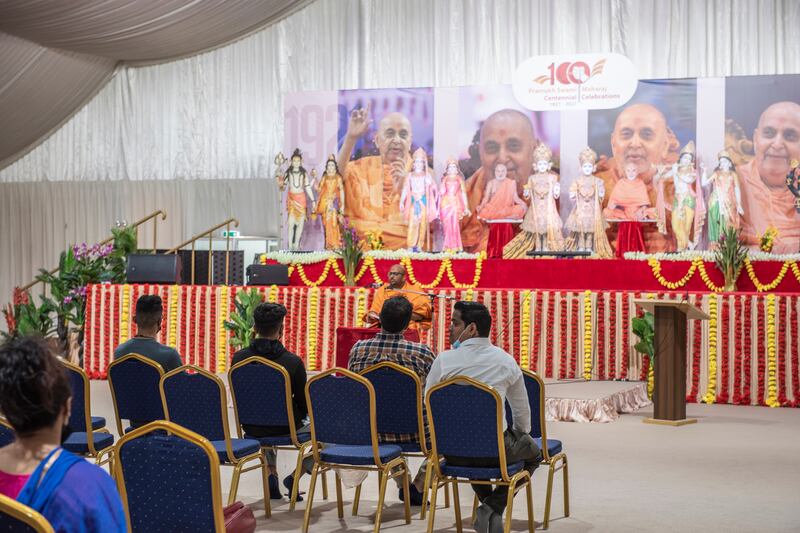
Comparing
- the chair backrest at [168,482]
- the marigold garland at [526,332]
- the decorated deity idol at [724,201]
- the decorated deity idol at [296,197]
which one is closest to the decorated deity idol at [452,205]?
the decorated deity idol at [296,197]

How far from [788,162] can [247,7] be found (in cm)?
864

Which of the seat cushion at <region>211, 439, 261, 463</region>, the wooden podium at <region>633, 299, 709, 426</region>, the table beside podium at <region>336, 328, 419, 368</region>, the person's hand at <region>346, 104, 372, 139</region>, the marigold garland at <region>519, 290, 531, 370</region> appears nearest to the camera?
the seat cushion at <region>211, 439, 261, 463</region>

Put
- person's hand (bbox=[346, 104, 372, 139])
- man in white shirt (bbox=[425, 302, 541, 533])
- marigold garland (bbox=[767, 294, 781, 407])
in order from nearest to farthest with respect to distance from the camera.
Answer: man in white shirt (bbox=[425, 302, 541, 533])
marigold garland (bbox=[767, 294, 781, 407])
person's hand (bbox=[346, 104, 372, 139])

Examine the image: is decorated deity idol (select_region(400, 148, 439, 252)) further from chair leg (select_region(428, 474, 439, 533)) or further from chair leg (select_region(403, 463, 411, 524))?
chair leg (select_region(428, 474, 439, 533))

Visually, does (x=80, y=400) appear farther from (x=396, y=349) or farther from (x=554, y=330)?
(x=554, y=330)

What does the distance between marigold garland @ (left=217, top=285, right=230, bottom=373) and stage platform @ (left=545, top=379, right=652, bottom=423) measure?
3.92 meters

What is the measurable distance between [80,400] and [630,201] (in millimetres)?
10269

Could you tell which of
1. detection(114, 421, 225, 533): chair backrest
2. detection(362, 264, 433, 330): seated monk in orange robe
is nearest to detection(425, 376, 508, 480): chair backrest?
detection(114, 421, 225, 533): chair backrest

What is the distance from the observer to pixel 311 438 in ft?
15.3

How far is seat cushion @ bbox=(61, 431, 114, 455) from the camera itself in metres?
4.82

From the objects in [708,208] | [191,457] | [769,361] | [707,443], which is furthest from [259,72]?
[191,457]

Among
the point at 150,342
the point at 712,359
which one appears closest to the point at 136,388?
the point at 150,342

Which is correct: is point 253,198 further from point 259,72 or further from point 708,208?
point 708,208

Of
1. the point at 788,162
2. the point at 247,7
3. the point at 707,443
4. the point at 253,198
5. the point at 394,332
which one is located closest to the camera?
the point at 394,332
